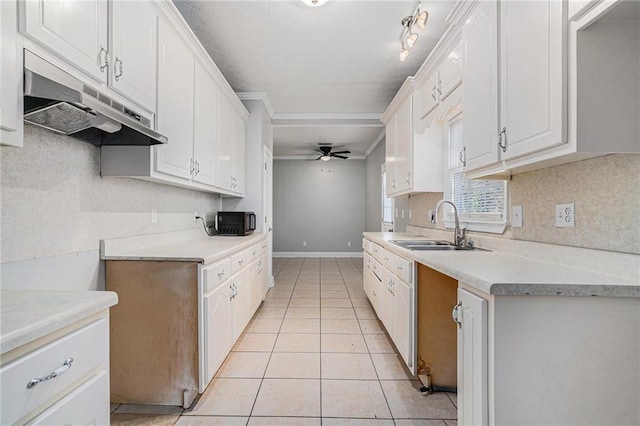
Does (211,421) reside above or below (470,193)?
below

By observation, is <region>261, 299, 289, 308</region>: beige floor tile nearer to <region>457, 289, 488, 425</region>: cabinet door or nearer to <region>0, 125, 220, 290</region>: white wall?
<region>0, 125, 220, 290</region>: white wall

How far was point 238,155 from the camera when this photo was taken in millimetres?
3771

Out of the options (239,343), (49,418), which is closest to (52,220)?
(49,418)

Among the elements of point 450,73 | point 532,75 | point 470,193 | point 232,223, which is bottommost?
point 232,223

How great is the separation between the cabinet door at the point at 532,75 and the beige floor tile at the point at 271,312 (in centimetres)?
279

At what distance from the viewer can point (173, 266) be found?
1.88 metres

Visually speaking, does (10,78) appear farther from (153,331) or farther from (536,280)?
(536,280)

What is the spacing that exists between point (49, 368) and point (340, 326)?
A: 8.81ft

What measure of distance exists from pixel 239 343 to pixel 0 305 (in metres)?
2.07

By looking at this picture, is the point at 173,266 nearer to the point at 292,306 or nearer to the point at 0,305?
the point at 0,305

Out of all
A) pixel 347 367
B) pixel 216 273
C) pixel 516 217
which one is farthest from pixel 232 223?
pixel 516 217

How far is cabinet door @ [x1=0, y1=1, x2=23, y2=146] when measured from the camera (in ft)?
3.10

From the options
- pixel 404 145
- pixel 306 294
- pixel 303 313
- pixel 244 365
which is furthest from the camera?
pixel 306 294

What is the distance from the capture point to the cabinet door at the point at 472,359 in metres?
1.14
